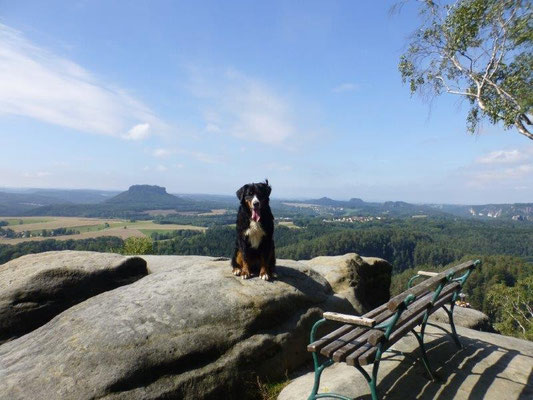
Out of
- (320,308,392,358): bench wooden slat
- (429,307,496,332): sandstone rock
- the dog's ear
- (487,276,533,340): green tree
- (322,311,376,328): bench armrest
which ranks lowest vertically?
(487,276,533,340): green tree

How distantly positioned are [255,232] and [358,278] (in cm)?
367

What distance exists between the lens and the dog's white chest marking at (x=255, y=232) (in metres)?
5.96

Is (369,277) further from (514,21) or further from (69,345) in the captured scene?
(514,21)

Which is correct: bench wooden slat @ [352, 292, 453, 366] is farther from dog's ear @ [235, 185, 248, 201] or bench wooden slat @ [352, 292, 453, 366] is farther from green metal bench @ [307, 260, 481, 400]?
dog's ear @ [235, 185, 248, 201]

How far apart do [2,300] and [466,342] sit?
8.79 meters

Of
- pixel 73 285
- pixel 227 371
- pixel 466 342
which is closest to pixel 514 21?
pixel 466 342

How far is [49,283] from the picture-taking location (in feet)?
21.7

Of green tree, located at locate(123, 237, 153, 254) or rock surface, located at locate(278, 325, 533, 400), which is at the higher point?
rock surface, located at locate(278, 325, 533, 400)

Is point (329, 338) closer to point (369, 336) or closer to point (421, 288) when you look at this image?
point (369, 336)

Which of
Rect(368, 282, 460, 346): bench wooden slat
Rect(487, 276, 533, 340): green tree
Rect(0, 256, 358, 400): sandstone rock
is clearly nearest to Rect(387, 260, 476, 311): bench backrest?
Rect(368, 282, 460, 346): bench wooden slat

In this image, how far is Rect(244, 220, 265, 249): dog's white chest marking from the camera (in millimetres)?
5961

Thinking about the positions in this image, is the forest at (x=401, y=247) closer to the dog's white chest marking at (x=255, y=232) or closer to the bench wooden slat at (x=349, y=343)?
the dog's white chest marking at (x=255, y=232)

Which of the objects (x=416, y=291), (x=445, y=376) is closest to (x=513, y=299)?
(x=445, y=376)

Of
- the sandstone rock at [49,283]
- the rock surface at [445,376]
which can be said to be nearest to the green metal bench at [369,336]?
the rock surface at [445,376]
